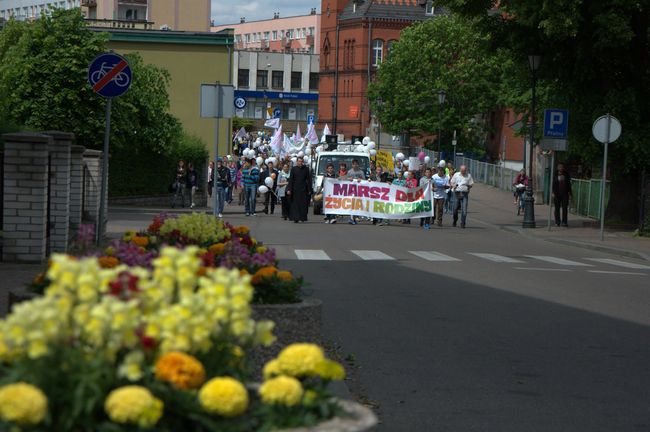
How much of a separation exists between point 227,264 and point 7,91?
34088mm

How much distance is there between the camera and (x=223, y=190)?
133 ft

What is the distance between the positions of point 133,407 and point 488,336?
837cm

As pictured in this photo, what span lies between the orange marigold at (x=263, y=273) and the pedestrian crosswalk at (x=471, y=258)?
13.0 meters

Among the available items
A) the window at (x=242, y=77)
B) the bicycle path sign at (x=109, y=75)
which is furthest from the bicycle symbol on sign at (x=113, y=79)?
the window at (x=242, y=77)

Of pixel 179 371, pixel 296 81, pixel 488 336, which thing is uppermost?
pixel 296 81

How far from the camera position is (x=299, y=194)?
34.3 m

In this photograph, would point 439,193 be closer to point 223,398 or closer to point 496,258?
point 496,258

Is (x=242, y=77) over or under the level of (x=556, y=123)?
over

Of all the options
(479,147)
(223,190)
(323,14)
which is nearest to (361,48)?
(323,14)

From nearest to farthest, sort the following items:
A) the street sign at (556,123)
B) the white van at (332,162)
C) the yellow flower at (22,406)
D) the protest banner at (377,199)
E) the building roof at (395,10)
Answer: the yellow flower at (22,406) < the street sign at (556,123) < the protest banner at (377,199) < the white van at (332,162) < the building roof at (395,10)

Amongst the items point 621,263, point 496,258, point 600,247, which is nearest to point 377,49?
point 600,247

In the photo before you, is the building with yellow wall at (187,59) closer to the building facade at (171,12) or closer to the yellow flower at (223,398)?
the building facade at (171,12)

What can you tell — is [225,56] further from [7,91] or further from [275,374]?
[275,374]

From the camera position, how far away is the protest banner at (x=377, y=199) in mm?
36125
